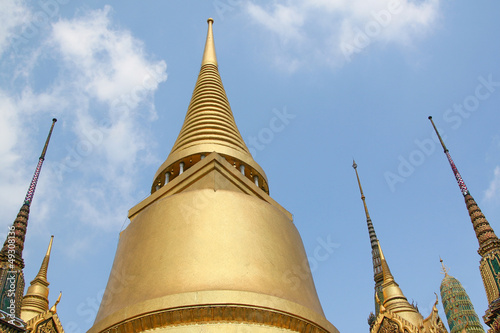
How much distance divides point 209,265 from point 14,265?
213 inches

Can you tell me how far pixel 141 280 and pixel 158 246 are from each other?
693 mm

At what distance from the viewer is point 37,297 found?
1238 centimetres

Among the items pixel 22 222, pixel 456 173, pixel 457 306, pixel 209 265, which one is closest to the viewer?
pixel 209 265

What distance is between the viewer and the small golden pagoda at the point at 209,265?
6.54 meters

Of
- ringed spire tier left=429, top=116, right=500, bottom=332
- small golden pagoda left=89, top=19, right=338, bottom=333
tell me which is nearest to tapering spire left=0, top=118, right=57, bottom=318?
small golden pagoda left=89, top=19, right=338, bottom=333

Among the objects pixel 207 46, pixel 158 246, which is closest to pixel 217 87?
pixel 207 46

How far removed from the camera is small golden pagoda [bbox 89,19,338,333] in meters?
6.54

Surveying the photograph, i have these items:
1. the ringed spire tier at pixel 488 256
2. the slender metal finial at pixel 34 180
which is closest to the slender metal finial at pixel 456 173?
the ringed spire tier at pixel 488 256

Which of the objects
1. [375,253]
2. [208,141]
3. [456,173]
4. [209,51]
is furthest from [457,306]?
[208,141]

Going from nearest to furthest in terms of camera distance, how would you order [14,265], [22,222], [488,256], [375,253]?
[14,265] → [22,222] → [488,256] → [375,253]

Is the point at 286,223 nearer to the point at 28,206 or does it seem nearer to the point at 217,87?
the point at 217,87

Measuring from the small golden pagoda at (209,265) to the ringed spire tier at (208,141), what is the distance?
16 centimetres

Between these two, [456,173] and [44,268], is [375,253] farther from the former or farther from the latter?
[44,268]

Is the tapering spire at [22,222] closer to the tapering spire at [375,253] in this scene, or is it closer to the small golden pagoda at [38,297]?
the small golden pagoda at [38,297]
